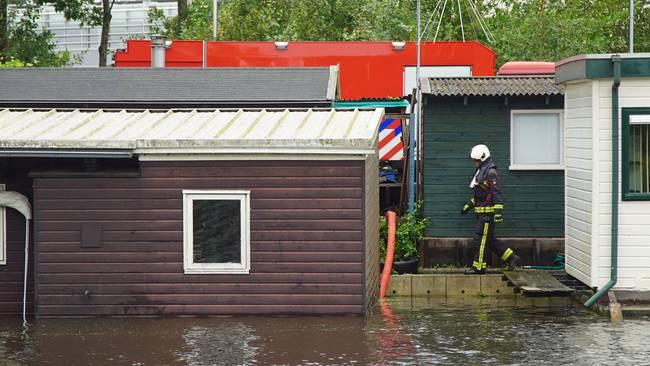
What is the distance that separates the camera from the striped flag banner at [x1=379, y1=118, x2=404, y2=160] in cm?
2673

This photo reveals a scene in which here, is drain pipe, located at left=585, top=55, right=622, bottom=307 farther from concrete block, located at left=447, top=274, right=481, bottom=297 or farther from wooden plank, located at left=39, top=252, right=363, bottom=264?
wooden plank, located at left=39, top=252, right=363, bottom=264

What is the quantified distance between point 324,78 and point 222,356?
879cm

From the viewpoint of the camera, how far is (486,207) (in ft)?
72.9

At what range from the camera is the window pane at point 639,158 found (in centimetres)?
1941

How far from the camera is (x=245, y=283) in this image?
19359 mm

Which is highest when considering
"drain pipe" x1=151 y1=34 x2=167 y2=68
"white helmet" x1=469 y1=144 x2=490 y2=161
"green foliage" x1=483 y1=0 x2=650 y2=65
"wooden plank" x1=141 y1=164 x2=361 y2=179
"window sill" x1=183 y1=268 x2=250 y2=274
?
"green foliage" x1=483 y1=0 x2=650 y2=65

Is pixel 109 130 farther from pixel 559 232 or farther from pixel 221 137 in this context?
pixel 559 232

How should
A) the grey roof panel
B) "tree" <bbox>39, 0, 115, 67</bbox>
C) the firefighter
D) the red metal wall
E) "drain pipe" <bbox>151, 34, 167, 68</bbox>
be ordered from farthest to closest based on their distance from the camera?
"tree" <bbox>39, 0, 115, 67</bbox>
the red metal wall
"drain pipe" <bbox>151, 34, 167, 68</bbox>
the grey roof panel
the firefighter

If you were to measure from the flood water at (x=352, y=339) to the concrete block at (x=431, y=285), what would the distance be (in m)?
1.17

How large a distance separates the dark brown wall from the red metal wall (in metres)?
12.2

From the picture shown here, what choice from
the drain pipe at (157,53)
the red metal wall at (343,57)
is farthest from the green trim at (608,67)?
the red metal wall at (343,57)

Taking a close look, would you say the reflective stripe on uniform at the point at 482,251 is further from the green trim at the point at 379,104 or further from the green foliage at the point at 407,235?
the green trim at the point at 379,104

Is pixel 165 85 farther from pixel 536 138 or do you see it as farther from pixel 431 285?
pixel 536 138

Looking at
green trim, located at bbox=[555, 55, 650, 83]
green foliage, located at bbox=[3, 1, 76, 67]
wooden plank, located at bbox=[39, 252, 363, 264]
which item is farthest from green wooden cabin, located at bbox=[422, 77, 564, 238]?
green foliage, located at bbox=[3, 1, 76, 67]
